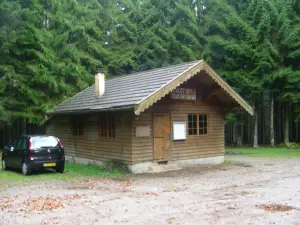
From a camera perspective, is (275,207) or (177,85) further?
(177,85)

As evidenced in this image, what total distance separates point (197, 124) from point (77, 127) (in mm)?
6585

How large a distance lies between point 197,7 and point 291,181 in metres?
25.5

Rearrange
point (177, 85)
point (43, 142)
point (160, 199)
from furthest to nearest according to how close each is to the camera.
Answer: point (177, 85), point (43, 142), point (160, 199)

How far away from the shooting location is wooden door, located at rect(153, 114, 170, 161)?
55.8 ft

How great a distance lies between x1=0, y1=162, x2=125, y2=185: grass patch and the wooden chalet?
2.79ft

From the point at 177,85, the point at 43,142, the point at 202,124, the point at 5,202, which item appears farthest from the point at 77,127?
the point at 5,202

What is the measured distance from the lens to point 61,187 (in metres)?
12.6

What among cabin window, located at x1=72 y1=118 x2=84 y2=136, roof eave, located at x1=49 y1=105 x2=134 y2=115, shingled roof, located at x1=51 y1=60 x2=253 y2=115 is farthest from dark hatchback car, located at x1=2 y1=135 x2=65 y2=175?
cabin window, located at x1=72 y1=118 x2=84 y2=136

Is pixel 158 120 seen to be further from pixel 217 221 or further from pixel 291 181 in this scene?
pixel 217 221

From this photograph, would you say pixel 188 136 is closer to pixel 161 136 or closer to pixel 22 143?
pixel 161 136

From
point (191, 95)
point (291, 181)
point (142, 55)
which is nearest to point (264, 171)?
point (291, 181)

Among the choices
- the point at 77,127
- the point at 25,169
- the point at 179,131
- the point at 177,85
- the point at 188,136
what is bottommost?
the point at 25,169

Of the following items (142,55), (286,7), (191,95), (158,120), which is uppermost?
(286,7)

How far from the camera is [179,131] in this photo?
59.1 feet
